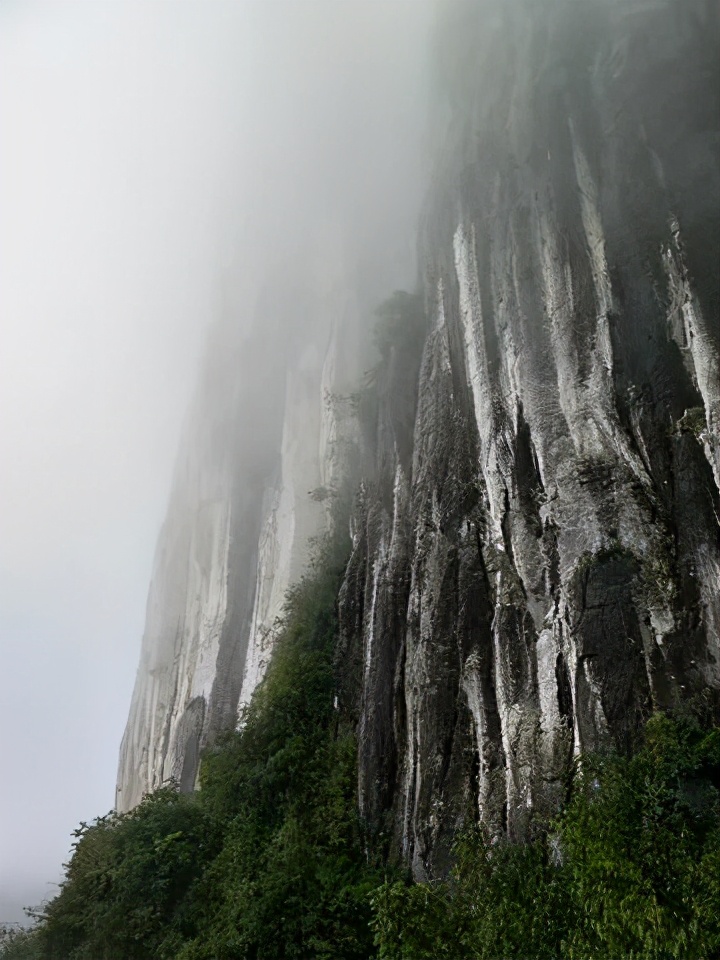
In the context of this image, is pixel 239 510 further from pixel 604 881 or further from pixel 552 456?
pixel 604 881

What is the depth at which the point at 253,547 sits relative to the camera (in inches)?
965

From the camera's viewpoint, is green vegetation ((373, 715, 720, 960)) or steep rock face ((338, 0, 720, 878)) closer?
green vegetation ((373, 715, 720, 960))

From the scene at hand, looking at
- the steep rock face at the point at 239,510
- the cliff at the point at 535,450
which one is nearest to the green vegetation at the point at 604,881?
the cliff at the point at 535,450

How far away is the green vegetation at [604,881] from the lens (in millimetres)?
8422

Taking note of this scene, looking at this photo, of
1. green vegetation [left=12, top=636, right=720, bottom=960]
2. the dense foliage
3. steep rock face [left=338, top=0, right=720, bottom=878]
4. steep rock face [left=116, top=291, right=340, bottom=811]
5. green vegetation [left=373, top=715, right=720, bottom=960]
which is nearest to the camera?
green vegetation [left=373, top=715, right=720, bottom=960]

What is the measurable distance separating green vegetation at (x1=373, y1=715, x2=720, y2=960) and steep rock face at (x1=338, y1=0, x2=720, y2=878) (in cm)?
61

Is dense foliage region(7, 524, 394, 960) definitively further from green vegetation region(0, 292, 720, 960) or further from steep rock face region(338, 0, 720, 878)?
steep rock face region(338, 0, 720, 878)

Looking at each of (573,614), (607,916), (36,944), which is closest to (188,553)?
(36,944)

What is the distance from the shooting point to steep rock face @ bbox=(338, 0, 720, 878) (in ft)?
36.9

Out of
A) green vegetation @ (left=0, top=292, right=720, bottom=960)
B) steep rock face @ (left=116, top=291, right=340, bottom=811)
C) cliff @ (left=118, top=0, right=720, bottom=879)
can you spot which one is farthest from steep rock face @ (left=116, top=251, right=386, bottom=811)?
green vegetation @ (left=0, top=292, right=720, bottom=960)

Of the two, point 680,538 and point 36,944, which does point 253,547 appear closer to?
point 36,944

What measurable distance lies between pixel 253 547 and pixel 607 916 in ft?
56.9

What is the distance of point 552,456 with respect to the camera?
13312 mm

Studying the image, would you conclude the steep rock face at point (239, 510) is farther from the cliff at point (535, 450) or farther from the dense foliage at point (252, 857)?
the dense foliage at point (252, 857)
